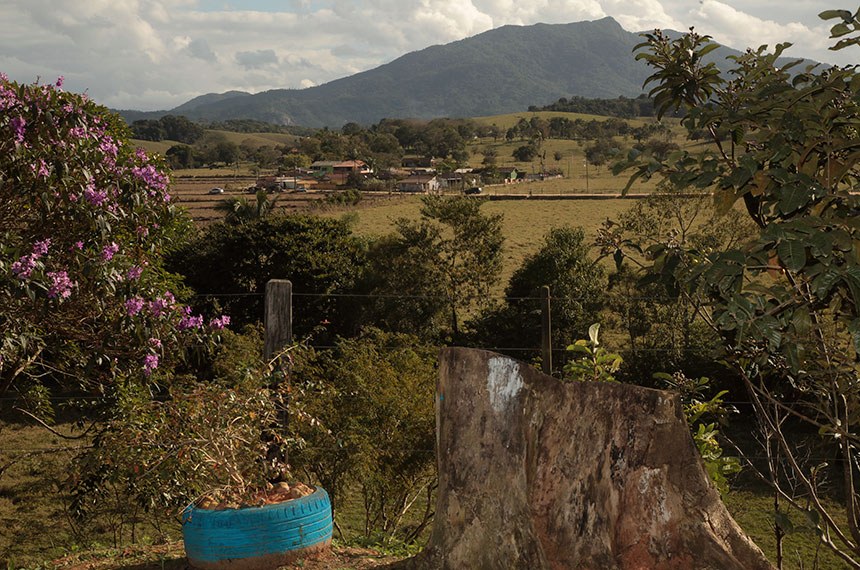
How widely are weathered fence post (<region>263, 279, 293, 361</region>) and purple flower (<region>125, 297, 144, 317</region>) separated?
3.28ft

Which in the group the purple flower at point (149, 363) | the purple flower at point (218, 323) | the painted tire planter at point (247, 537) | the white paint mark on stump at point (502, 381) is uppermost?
the white paint mark on stump at point (502, 381)

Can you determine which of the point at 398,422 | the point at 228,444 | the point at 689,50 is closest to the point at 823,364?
the point at 689,50

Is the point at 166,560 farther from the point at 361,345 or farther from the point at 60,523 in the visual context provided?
the point at 60,523

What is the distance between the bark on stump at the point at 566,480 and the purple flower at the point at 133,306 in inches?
120

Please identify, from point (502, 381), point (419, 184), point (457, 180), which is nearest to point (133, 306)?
point (502, 381)

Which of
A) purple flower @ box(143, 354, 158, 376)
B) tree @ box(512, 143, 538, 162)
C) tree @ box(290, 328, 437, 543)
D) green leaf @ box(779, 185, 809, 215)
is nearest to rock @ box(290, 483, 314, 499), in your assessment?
purple flower @ box(143, 354, 158, 376)

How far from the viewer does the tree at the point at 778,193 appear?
2820 mm

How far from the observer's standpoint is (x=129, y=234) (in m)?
7.81

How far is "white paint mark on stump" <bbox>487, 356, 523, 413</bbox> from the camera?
15.3 feet

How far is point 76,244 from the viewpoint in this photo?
22.2ft

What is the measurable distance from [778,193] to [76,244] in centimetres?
539

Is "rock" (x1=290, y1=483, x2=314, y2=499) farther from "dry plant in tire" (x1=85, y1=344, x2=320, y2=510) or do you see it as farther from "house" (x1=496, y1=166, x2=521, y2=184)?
"house" (x1=496, y1=166, x2=521, y2=184)

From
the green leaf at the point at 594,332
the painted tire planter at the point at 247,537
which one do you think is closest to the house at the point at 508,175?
the green leaf at the point at 594,332

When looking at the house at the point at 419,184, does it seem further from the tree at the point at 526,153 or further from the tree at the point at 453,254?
the tree at the point at 453,254
